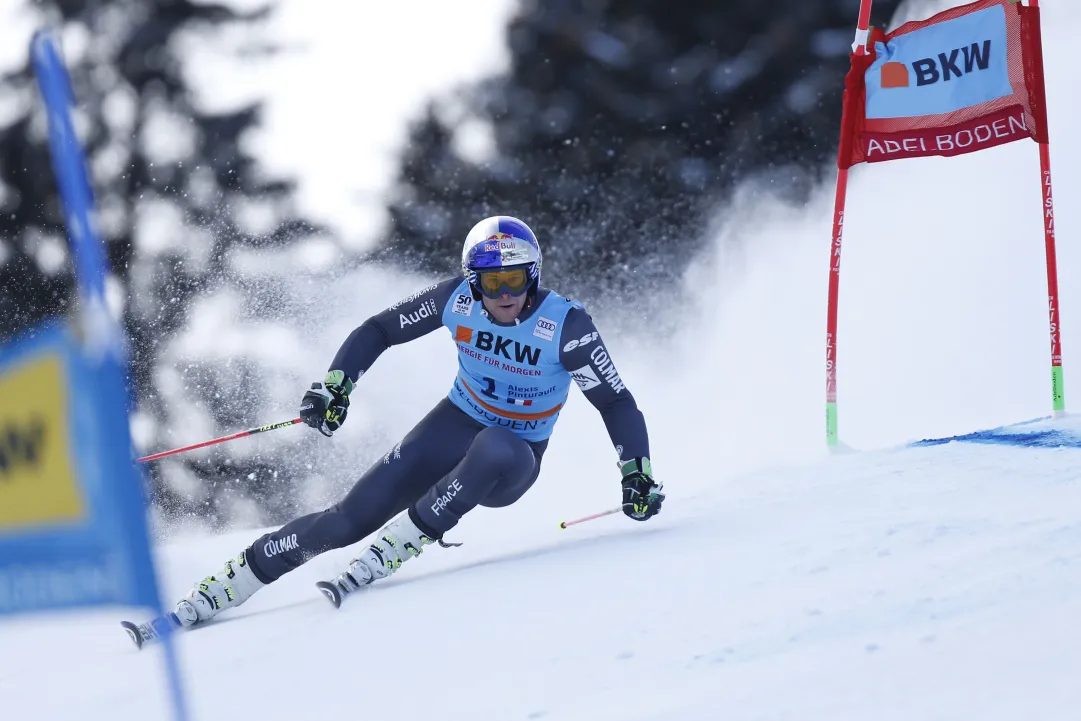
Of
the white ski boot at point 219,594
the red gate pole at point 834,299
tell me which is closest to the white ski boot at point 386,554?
the white ski boot at point 219,594

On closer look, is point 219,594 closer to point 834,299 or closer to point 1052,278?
point 834,299

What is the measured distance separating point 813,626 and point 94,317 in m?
1.71

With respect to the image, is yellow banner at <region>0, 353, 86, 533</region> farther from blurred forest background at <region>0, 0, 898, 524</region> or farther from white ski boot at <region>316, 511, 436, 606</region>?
blurred forest background at <region>0, 0, 898, 524</region>

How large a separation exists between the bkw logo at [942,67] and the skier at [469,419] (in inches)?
89.3

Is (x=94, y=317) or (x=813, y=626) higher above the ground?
(x=94, y=317)

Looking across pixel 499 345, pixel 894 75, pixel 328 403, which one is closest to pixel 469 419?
pixel 499 345

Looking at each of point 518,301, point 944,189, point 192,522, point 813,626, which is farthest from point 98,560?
point 192,522

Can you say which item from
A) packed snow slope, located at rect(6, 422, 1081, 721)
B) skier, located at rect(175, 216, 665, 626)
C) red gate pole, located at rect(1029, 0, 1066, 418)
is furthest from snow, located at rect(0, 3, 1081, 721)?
red gate pole, located at rect(1029, 0, 1066, 418)

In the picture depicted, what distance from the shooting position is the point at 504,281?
12.6 feet

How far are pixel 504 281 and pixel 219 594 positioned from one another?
1.50 meters

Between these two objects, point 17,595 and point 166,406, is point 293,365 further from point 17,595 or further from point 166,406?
point 17,595

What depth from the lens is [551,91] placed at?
15078 mm

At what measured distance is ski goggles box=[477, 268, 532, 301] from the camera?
3.82m

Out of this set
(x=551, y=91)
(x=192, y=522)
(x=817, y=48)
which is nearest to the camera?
(x=817, y=48)
